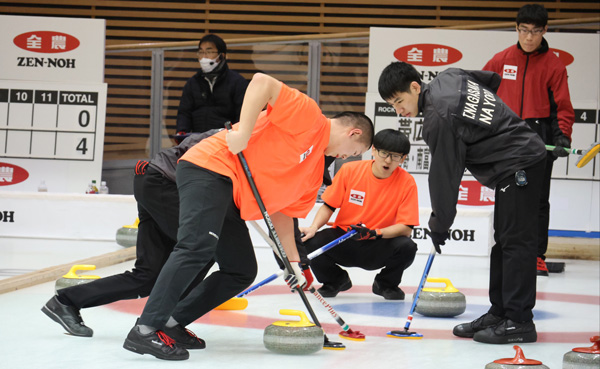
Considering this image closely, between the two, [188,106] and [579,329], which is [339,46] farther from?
[579,329]

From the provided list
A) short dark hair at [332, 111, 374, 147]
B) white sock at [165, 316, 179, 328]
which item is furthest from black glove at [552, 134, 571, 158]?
white sock at [165, 316, 179, 328]

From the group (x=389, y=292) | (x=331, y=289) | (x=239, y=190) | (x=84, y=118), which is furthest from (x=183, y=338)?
(x=84, y=118)

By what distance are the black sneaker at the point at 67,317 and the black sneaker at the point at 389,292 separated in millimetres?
2059

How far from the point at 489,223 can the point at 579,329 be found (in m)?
3.21

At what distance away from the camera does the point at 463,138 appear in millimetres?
3768

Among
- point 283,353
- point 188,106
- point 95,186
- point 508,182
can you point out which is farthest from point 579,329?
point 95,186

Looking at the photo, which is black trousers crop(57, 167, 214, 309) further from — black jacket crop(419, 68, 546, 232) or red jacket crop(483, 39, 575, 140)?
red jacket crop(483, 39, 575, 140)

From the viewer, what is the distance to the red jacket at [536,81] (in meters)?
5.98

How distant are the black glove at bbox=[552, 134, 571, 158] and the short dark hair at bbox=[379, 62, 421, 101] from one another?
2.20 meters

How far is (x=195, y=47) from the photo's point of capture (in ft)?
27.3

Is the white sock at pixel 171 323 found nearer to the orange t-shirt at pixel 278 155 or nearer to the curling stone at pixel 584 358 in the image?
the orange t-shirt at pixel 278 155

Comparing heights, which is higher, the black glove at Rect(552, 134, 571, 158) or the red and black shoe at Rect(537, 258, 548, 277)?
the black glove at Rect(552, 134, 571, 158)

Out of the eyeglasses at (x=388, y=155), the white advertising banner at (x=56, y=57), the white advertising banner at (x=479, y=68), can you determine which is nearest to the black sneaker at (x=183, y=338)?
the eyeglasses at (x=388, y=155)

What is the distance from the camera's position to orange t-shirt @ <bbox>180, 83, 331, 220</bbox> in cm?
326
